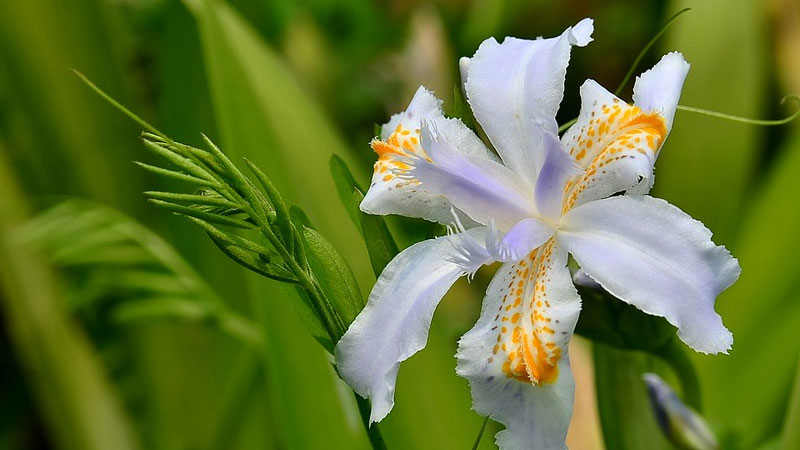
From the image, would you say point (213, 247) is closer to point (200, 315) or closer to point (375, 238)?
point (200, 315)

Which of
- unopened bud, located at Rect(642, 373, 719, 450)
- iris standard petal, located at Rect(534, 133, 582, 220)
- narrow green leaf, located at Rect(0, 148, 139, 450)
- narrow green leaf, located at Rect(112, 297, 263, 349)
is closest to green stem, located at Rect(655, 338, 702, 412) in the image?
unopened bud, located at Rect(642, 373, 719, 450)

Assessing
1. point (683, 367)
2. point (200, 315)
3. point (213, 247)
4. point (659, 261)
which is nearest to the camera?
point (659, 261)

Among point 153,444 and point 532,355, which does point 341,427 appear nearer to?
point 532,355

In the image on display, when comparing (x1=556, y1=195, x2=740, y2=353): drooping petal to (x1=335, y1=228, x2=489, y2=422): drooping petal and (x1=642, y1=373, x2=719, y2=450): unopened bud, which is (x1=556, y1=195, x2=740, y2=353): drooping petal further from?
(x1=642, y1=373, x2=719, y2=450): unopened bud

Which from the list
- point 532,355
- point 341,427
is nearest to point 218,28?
point 341,427

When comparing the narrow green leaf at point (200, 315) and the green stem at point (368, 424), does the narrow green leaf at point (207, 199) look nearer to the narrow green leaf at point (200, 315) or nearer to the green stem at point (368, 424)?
the green stem at point (368, 424)

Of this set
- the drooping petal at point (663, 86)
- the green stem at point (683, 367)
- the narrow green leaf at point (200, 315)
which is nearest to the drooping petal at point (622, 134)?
the drooping petal at point (663, 86)

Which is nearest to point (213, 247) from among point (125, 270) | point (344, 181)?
point (125, 270)
